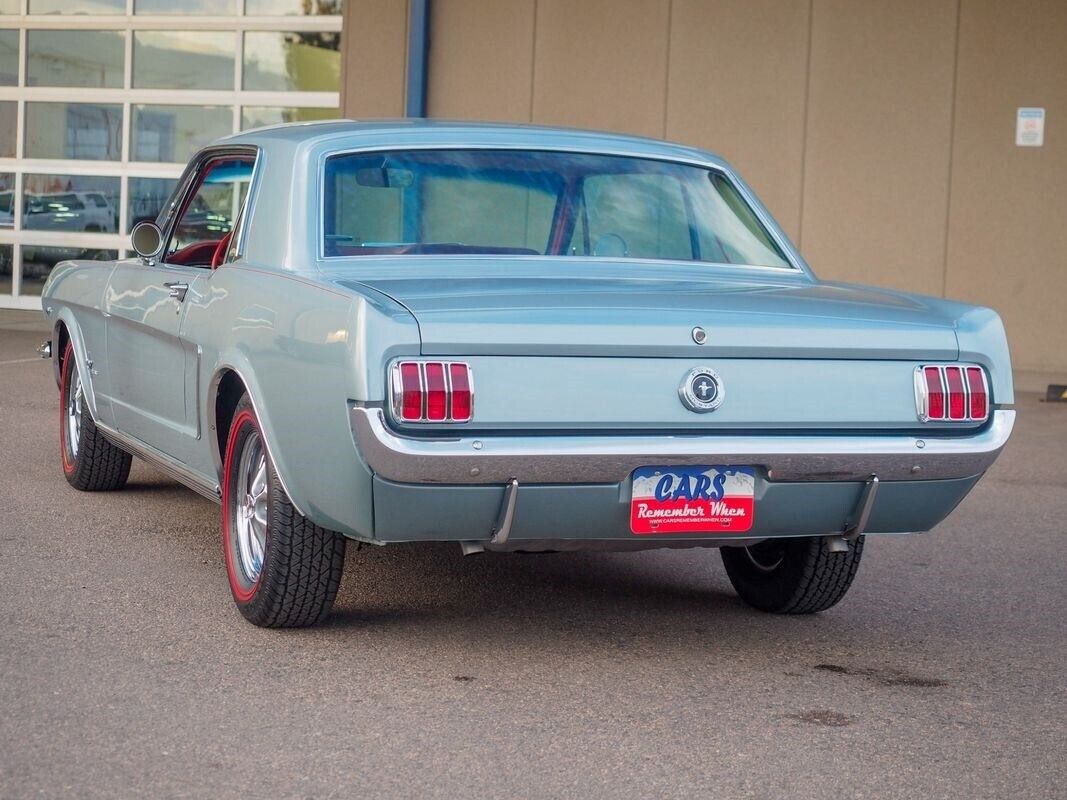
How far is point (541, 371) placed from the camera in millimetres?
3975

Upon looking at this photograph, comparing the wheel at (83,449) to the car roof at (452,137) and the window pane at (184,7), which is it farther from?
the window pane at (184,7)

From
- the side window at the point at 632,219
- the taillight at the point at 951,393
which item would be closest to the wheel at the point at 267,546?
the side window at the point at 632,219

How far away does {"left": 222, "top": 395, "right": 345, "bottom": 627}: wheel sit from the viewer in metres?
4.41

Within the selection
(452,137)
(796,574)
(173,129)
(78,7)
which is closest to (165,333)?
(452,137)

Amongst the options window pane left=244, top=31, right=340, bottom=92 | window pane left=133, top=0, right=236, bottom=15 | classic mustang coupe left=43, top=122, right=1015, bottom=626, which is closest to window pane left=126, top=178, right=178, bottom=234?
window pane left=244, top=31, right=340, bottom=92

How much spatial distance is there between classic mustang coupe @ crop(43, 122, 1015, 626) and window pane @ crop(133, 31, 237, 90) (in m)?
12.5

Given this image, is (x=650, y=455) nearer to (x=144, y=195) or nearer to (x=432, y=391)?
(x=432, y=391)

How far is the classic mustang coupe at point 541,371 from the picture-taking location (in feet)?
13.0

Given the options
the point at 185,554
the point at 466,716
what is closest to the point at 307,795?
the point at 466,716

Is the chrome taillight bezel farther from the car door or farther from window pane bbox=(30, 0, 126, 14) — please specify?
window pane bbox=(30, 0, 126, 14)

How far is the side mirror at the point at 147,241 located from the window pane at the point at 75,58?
12.7m

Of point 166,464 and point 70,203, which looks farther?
point 70,203

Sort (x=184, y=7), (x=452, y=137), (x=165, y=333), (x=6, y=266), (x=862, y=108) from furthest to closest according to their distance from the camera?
(x=6, y=266), (x=184, y=7), (x=862, y=108), (x=165, y=333), (x=452, y=137)

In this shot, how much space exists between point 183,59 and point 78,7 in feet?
4.86
